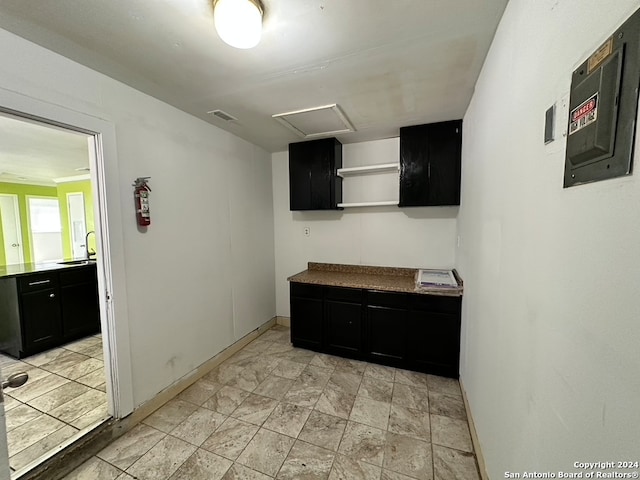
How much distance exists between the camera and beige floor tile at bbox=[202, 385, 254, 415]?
2068 millimetres

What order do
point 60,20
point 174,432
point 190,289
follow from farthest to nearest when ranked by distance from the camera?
1. point 190,289
2. point 174,432
3. point 60,20

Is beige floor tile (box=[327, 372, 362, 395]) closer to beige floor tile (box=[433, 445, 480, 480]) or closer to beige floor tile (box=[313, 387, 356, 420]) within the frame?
beige floor tile (box=[313, 387, 356, 420])

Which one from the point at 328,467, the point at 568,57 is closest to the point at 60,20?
the point at 568,57

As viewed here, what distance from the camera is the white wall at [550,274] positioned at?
0.50 m

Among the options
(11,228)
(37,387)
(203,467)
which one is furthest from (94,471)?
(11,228)

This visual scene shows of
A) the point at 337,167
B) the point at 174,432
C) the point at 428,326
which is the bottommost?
the point at 174,432

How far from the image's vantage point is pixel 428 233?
294cm

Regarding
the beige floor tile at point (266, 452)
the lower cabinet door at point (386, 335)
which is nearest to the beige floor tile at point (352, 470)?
the beige floor tile at point (266, 452)

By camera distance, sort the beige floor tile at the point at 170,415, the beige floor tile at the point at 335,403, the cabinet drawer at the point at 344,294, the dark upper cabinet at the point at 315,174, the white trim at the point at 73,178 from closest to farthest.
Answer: the beige floor tile at the point at 170,415
the beige floor tile at the point at 335,403
the cabinet drawer at the point at 344,294
the dark upper cabinet at the point at 315,174
the white trim at the point at 73,178

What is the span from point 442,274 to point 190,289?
263 cm

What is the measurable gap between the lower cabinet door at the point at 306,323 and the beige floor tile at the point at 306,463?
126cm

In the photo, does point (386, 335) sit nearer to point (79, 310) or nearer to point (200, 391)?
point (200, 391)

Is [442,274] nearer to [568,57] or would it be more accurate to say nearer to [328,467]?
[328,467]

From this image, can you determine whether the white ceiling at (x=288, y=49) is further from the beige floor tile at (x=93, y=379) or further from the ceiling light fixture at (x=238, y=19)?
the beige floor tile at (x=93, y=379)
